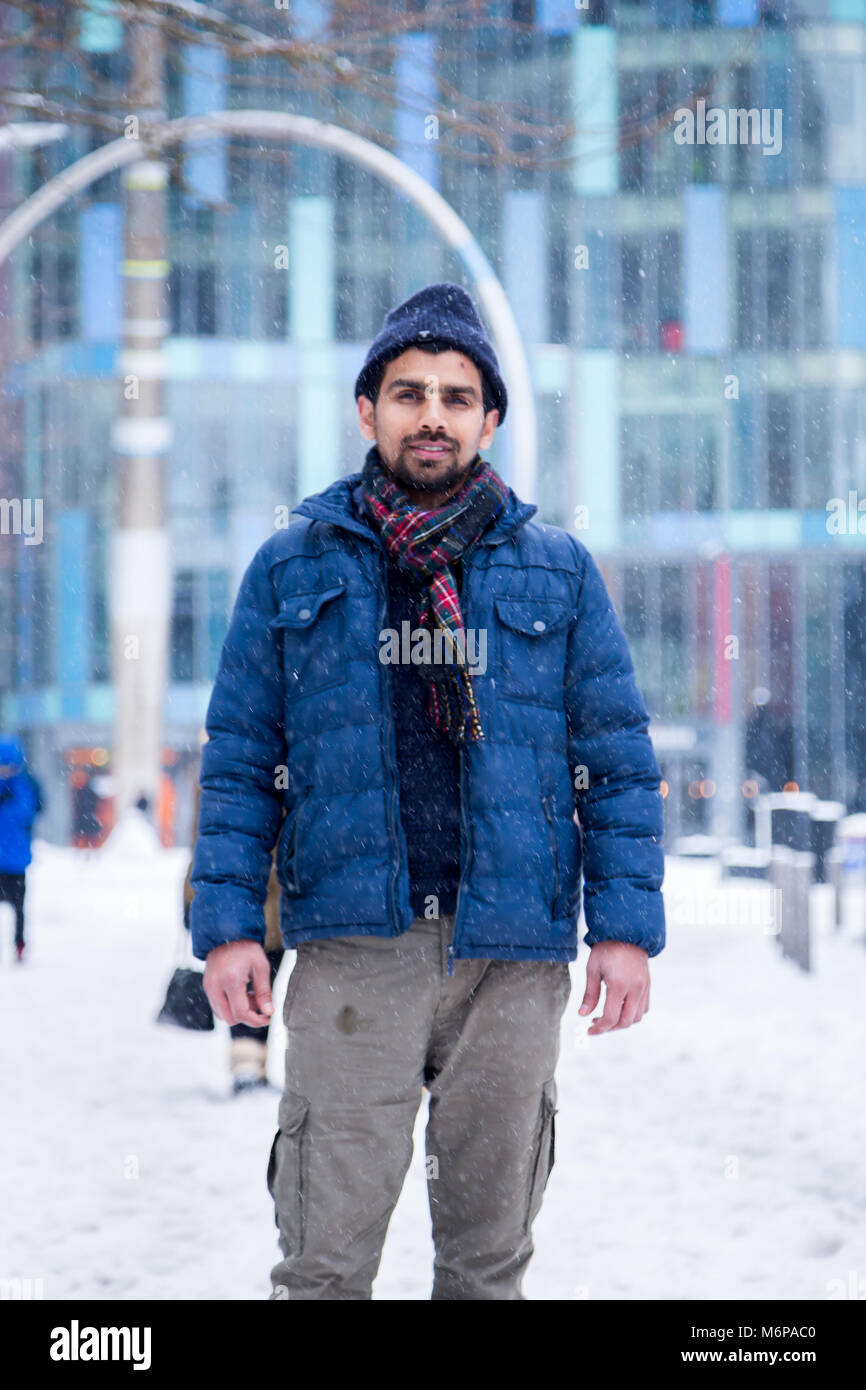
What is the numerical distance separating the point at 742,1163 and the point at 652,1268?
4.61 ft

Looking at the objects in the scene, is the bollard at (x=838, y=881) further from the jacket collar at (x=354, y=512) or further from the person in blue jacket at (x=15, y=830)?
the jacket collar at (x=354, y=512)

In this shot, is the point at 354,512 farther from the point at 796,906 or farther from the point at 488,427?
the point at 796,906

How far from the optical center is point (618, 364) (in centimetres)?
3316

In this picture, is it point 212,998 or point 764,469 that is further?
point 764,469

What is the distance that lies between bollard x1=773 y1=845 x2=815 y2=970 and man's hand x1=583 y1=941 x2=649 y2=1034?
25.2 ft

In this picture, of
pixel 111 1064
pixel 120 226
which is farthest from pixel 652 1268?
pixel 120 226

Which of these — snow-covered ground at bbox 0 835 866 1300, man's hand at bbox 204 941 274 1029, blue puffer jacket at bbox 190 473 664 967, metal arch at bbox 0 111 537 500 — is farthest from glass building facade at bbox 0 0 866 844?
man's hand at bbox 204 941 274 1029

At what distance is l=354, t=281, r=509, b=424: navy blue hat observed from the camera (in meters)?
3.22

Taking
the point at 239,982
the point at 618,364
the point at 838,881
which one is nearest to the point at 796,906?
the point at 838,881

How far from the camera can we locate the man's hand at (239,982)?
2.99m

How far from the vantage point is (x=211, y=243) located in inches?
1315

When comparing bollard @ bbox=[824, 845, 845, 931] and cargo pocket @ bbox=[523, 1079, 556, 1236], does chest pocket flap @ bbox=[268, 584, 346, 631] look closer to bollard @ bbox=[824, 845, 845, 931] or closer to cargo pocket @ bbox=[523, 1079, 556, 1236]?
cargo pocket @ bbox=[523, 1079, 556, 1236]
